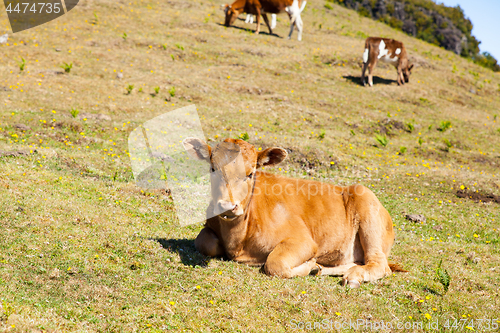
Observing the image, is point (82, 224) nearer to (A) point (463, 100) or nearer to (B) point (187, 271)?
(B) point (187, 271)

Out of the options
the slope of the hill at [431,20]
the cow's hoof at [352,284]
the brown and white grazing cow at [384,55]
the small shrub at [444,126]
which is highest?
the slope of the hill at [431,20]

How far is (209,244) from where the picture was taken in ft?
22.7

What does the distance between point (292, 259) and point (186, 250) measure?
197 centimetres

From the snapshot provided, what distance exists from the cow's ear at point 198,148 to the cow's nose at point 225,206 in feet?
3.70

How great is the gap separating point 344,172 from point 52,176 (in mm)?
10708

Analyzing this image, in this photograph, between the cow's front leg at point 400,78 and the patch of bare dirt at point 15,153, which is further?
the cow's front leg at point 400,78

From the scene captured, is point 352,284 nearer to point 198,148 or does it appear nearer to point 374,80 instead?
point 198,148

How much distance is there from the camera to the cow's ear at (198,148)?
21.0ft

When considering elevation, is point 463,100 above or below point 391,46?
below

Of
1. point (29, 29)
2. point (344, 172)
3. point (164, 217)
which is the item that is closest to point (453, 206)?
point (344, 172)

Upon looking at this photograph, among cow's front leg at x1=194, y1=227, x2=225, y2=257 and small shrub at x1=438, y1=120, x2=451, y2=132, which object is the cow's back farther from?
small shrub at x1=438, y1=120, x2=451, y2=132

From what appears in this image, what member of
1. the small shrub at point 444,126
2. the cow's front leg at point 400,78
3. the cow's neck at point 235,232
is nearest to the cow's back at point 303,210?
the cow's neck at point 235,232

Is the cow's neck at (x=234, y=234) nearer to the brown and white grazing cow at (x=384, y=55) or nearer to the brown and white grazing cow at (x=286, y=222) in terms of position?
the brown and white grazing cow at (x=286, y=222)

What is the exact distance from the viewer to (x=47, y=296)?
494 cm
